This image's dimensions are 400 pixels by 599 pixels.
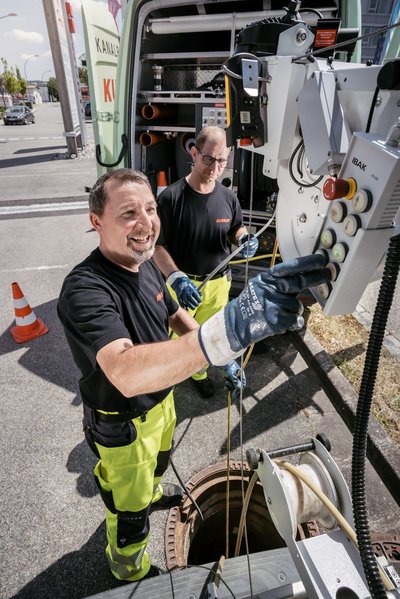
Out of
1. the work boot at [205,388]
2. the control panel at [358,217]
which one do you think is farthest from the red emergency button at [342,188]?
the work boot at [205,388]

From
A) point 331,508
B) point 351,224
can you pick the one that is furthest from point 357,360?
point 351,224

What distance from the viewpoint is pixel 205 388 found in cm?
307

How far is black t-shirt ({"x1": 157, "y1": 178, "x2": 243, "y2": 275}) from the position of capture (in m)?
2.80

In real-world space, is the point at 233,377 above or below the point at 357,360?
above

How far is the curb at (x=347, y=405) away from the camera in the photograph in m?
2.45

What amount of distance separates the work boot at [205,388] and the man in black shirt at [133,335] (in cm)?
97

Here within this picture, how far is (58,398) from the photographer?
301 cm

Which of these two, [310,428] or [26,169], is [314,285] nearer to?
[310,428]

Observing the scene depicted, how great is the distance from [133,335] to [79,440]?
1505 millimetres

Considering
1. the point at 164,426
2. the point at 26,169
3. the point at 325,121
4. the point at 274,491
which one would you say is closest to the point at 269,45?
the point at 325,121

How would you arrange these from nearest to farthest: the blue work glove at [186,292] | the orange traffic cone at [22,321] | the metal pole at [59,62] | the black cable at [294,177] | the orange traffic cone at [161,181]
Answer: the black cable at [294,177] < the blue work glove at [186,292] < the orange traffic cone at [22,321] < the orange traffic cone at [161,181] < the metal pole at [59,62]

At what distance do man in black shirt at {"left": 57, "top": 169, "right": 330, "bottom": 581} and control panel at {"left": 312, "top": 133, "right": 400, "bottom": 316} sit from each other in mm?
67

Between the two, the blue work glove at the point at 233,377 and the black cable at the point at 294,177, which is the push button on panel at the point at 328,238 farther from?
the blue work glove at the point at 233,377

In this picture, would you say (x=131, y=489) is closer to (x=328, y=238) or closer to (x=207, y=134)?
(x=328, y=238)
